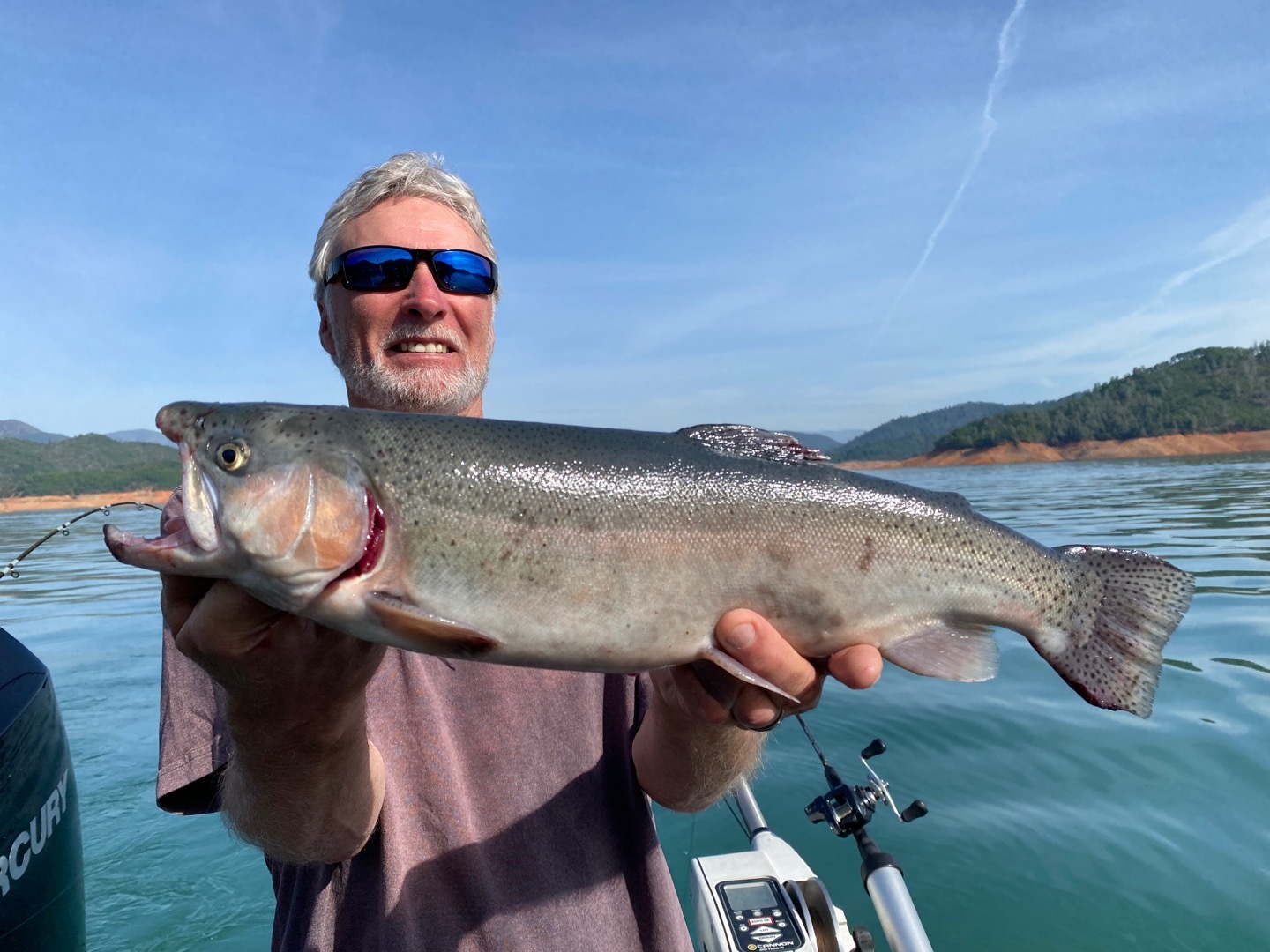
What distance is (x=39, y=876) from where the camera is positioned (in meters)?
3.64

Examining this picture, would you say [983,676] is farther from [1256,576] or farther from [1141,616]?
[1256,576]

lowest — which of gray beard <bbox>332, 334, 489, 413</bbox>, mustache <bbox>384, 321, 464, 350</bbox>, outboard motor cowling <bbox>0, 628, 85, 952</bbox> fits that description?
outboard motor cowling <bbox>0, 628, 85, 952</bbox>

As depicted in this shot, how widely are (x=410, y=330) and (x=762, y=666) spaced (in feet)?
8.16

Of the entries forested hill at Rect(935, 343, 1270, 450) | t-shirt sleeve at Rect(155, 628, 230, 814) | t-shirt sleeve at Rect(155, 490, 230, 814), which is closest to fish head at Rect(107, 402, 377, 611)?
t-shirt sleeve at Rect(155, 490, 230, 814)

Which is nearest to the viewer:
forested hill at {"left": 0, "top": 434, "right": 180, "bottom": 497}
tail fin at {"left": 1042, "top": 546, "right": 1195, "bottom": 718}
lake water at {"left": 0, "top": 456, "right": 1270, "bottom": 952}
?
tail fin at {"left": 1042, "top": 546, "right": 1195, "bottom": 718}

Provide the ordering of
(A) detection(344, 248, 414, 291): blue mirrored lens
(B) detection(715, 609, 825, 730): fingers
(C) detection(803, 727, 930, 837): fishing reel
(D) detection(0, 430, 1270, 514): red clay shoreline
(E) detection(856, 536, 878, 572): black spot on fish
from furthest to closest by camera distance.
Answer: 1. (D) detection(0, 430, 1270, 514): red clay shoreline
2. (C) detection(803, 727, 930, 837): fishing reel
3. (A) detection(344, 248, 414, 291): blue mirrored lens
4. (E) detection(856, 536, 878, 572): black spot on fish
5. (B) detection(715, 609, 825, 730): fingers

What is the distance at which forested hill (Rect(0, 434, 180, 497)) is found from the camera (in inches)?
3878

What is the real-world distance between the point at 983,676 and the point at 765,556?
42.0 inches

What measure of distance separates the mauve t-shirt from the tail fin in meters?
1.92

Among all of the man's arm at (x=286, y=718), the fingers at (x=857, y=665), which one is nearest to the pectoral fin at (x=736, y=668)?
the fingers at (x=857, y=665)

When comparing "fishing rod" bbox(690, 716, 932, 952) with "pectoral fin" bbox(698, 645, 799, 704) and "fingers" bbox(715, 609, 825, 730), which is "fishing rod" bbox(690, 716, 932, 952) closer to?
"fingers" bbox(715, 609, 825, 730)

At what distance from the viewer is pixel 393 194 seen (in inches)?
166

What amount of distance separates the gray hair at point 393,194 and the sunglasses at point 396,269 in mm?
208

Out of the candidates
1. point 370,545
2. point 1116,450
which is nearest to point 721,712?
point 370,545
